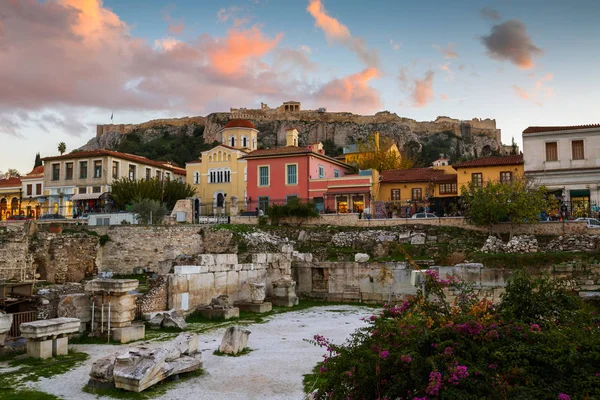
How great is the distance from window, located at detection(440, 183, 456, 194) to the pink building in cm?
520

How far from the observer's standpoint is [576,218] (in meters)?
28.9

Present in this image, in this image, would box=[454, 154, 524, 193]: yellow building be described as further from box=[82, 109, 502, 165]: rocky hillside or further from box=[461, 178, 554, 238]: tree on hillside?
box=[82, 109, 502, 165]: rocky hillside

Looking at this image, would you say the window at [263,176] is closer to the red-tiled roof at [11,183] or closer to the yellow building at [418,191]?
the yellow building at [418,191]

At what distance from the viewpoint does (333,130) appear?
117 m

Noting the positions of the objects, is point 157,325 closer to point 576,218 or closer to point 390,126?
point 576,218

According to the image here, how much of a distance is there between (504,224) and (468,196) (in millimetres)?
2507

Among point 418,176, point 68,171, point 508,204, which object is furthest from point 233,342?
point 68,171

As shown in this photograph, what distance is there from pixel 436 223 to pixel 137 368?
2514 centimetres

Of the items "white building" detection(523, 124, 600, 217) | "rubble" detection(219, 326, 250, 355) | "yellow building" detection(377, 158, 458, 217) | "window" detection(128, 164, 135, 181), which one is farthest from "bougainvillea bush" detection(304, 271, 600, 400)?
A: "window" detection(128, 164, 135, 181)

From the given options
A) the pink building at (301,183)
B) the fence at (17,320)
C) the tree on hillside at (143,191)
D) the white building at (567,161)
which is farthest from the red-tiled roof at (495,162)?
the fence at (17,320)

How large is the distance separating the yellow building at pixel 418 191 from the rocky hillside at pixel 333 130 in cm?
6766

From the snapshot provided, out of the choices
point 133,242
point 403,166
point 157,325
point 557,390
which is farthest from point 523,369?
point 403,166

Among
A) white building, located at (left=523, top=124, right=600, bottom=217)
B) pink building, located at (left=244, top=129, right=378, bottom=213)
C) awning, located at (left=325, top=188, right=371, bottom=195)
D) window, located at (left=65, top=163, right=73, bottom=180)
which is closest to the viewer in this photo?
white building, located at (left=523, top=124, right=600, bottom=217)

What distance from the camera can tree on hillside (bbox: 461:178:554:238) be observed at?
27.2 meters
